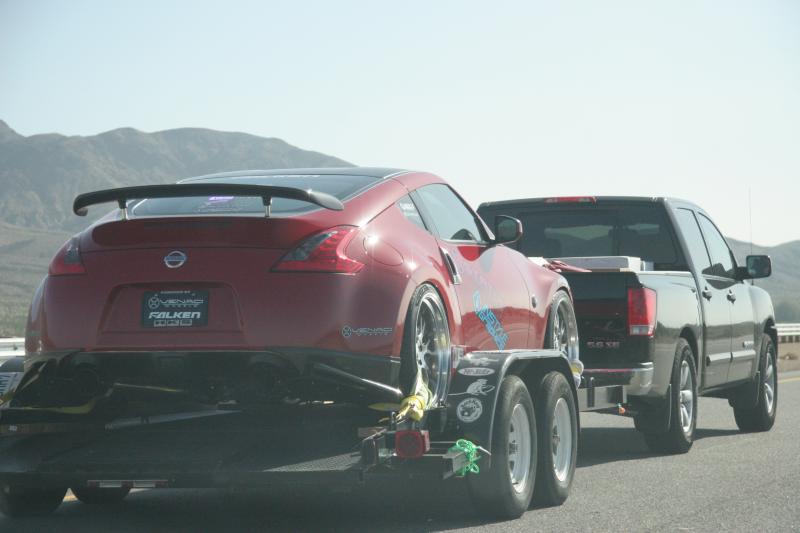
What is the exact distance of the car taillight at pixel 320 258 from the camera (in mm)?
6348

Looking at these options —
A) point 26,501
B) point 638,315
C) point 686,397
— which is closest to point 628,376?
point 638,315

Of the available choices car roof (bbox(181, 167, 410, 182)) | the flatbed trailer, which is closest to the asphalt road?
the flatbed trailer

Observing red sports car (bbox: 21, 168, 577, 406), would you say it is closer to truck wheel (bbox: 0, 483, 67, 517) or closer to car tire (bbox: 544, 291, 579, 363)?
truck wheel (bbox: 0, 483, 67, 517)

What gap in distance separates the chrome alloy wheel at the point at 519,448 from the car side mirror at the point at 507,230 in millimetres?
1296

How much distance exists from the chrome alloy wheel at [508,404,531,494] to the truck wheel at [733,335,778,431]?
6555 mm

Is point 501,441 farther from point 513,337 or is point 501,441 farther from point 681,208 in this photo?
point 681,208

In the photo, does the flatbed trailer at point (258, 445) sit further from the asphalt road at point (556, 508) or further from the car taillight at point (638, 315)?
the car taillight at point (638, 315)

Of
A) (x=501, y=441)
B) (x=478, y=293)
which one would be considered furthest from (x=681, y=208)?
(x=501, y=441)

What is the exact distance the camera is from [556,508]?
784 centimetres

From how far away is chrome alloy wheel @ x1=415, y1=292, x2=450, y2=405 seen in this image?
693 cm

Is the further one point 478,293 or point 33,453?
point 478,293

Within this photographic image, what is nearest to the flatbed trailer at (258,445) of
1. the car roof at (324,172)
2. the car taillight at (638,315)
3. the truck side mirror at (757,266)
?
the car roof at (324,172)

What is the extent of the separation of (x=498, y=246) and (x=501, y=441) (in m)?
1.96

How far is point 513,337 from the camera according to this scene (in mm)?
8312
